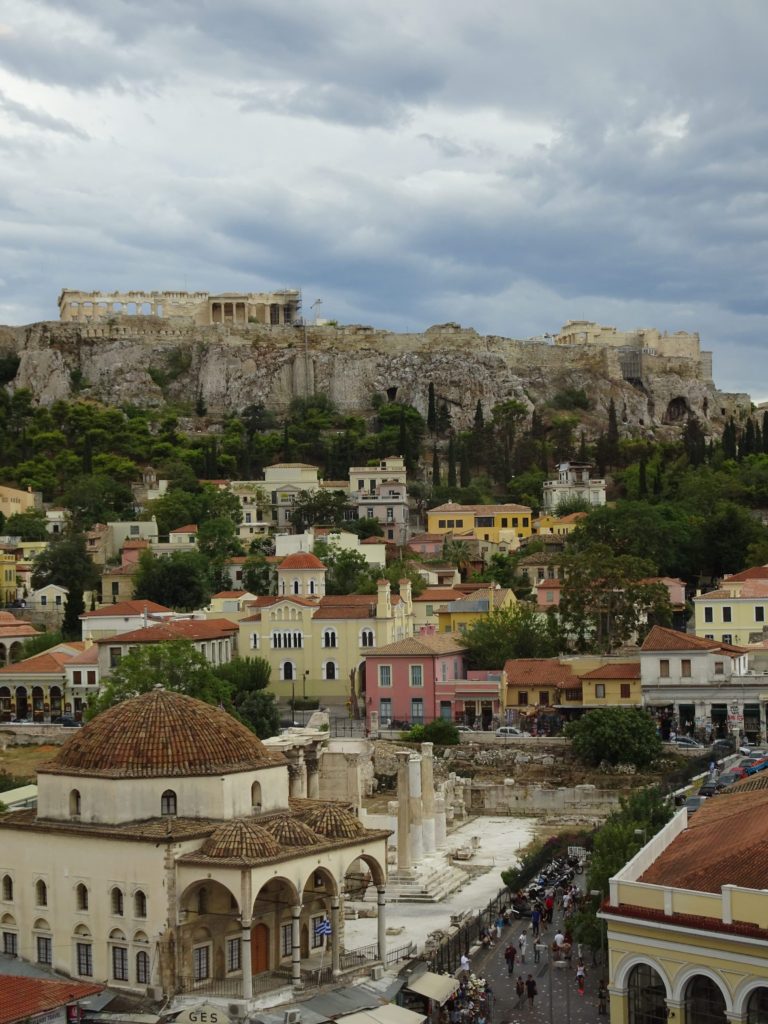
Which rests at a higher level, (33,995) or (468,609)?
(468,609)

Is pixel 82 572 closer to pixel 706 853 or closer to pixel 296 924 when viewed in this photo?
pixel 296 924

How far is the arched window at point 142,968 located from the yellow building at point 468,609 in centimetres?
5267

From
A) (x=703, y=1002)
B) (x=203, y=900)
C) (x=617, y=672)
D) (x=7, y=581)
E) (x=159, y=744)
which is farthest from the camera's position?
(x=7, y=581)

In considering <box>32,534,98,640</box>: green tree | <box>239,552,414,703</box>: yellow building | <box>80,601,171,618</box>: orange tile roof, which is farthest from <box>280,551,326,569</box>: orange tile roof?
<box>32,534,98,640</box>: green tree

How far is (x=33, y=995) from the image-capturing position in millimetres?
35750

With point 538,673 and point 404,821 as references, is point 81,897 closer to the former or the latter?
point 404,821

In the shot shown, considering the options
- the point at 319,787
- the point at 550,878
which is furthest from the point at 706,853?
the point at 319,787

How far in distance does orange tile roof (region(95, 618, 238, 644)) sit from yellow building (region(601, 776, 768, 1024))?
172 ft

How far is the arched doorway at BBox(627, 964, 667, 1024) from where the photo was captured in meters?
30.1

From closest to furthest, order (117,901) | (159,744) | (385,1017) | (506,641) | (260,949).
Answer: (385,1017), (117,901), (260,949), (159,744), (506,641)

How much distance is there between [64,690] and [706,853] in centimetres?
5851

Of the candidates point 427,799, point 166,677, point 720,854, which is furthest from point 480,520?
point 720,854

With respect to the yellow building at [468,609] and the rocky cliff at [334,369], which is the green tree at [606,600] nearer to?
the yellow building at [468,609]

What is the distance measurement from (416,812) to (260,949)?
17572 mm
